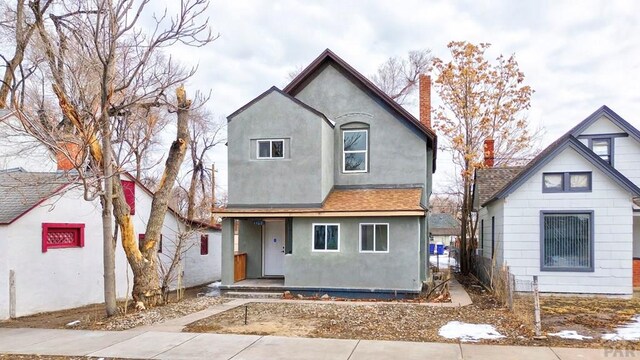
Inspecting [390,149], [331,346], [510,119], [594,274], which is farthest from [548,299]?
[510,119]

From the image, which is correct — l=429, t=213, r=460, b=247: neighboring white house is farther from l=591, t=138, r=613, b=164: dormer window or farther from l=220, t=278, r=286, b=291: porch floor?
l=220, t=278, r=286, b=291: porch floor

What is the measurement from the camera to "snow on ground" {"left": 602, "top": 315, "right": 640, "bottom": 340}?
965 cm

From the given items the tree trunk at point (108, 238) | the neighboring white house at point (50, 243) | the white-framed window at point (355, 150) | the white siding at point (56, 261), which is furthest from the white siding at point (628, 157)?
the white siding at point (56, 261)

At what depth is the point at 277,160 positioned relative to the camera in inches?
668

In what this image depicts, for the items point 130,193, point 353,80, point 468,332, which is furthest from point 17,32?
point 468,332

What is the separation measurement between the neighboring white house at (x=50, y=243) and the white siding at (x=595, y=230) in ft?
34.7

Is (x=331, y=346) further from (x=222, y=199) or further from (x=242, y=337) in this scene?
(x=222, y=199)

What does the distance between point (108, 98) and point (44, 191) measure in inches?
239

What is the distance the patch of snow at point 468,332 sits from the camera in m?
9.74

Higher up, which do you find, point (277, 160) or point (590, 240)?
point (277, 160)

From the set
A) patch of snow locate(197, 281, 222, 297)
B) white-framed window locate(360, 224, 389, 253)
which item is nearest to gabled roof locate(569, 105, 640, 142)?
white-framed window locate(360, 224, 389, 253)

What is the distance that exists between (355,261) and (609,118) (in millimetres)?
10617

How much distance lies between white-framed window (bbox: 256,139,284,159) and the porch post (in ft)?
8.02

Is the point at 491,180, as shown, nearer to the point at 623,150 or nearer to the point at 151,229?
the point at 623,150
